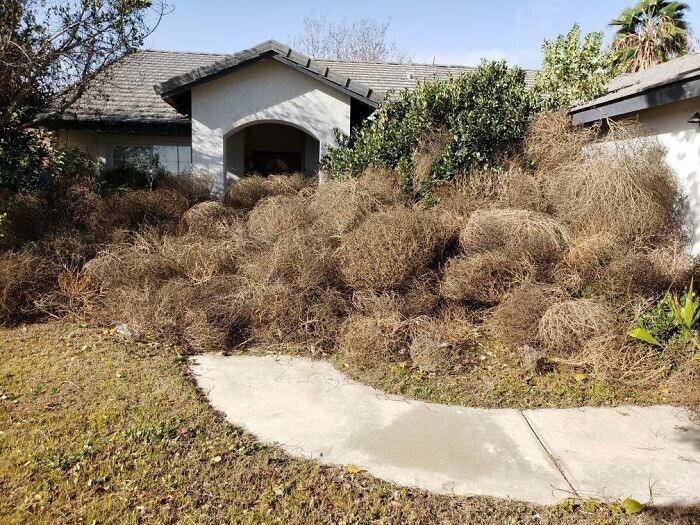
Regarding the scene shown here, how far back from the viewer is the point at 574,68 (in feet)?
33.6

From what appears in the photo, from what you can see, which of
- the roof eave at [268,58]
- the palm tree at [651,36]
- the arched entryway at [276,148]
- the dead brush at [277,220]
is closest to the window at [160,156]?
the arched entryway at [276,148]

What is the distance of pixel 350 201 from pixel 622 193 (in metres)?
3.70

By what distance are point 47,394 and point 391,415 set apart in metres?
3.22

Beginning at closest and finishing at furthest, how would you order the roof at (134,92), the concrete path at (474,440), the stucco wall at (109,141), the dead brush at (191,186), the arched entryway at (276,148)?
the concrete path at (474,440), the dead brush at (191,186), the roof at (134,92), the stucco wall at (109,141), the arched entryway at (276,148)

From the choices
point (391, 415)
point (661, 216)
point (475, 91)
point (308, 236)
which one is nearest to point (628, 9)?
point (475, 91)

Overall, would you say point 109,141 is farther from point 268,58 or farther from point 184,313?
point 184,313

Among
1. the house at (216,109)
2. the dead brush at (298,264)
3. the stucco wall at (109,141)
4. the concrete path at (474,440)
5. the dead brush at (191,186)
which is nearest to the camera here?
the concrete path at (474,440)

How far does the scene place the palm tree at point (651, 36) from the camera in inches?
660

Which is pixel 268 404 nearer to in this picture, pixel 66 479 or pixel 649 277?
pixel 66 479

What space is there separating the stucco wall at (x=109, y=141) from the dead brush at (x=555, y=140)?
8287 millimetres

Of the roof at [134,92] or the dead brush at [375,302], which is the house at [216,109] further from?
the dead brush at [375,302]

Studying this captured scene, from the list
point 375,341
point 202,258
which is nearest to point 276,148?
point 202,258

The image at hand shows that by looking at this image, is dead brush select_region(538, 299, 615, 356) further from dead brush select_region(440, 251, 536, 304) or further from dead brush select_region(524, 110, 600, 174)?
dead brush select_region(524, 110, 600, 174)

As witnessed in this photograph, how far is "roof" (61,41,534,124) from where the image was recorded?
10195 mm
